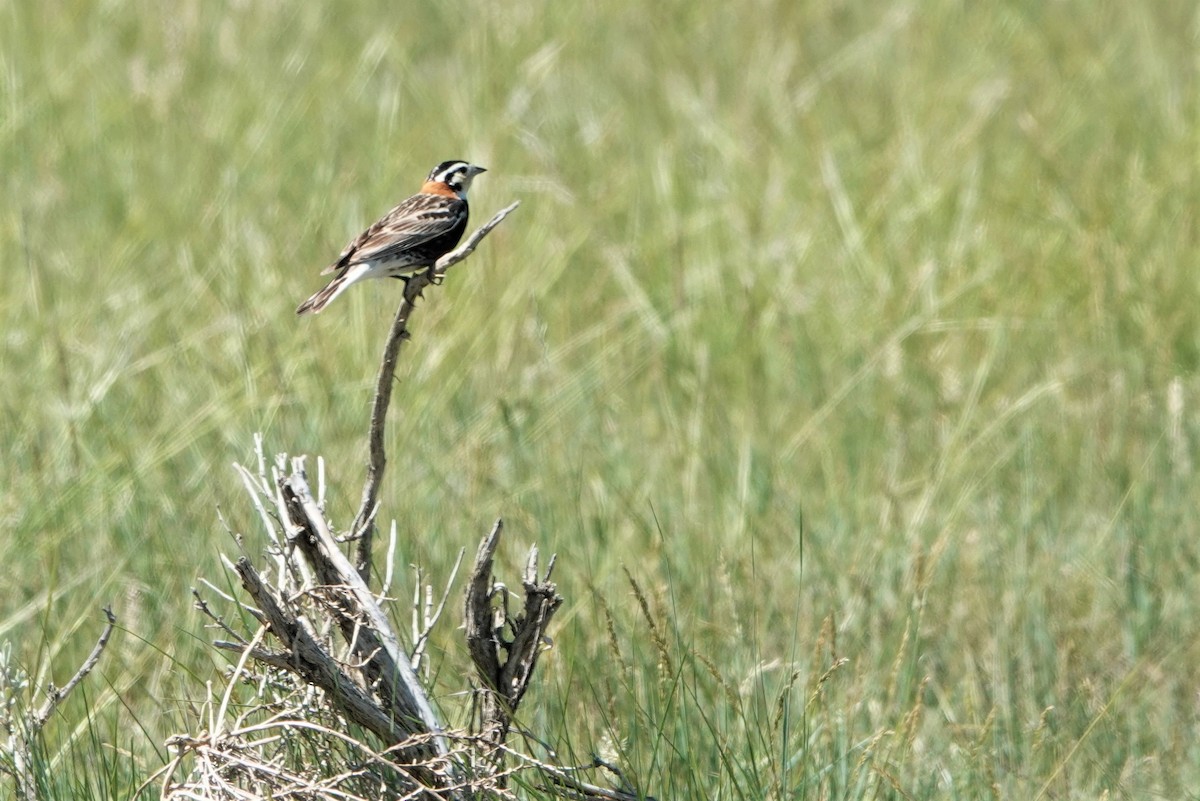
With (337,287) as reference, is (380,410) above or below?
below

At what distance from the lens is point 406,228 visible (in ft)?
14.3

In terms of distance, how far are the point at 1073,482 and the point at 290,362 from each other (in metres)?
2.69

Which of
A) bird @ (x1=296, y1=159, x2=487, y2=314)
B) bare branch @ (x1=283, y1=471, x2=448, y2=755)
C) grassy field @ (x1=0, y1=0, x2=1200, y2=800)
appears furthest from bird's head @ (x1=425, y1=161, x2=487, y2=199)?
bare branch @ (x1=283, y1=471, x2=448, y2=755)

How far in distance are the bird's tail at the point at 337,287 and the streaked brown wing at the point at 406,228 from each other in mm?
30

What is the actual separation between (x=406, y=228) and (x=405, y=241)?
35 millimetres

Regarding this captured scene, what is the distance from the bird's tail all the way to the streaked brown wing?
0.10 ft

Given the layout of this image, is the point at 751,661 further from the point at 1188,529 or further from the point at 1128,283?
the point at 1128,283

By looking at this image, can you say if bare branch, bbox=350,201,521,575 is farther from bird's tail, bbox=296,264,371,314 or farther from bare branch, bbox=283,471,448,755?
bird's tail, bbox=296,264,371,314

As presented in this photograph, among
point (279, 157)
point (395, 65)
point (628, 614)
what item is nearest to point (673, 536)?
point (628, 614)

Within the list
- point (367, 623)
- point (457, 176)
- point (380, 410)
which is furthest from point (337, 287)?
point (367, 623)

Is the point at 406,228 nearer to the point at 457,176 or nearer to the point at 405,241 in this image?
the point at 405,241

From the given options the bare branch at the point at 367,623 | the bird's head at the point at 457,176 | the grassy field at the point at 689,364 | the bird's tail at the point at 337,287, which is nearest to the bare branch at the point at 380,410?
the bare branch at the point at 367,623

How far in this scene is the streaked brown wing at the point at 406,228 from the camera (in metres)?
4.32

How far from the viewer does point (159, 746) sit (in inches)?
162
